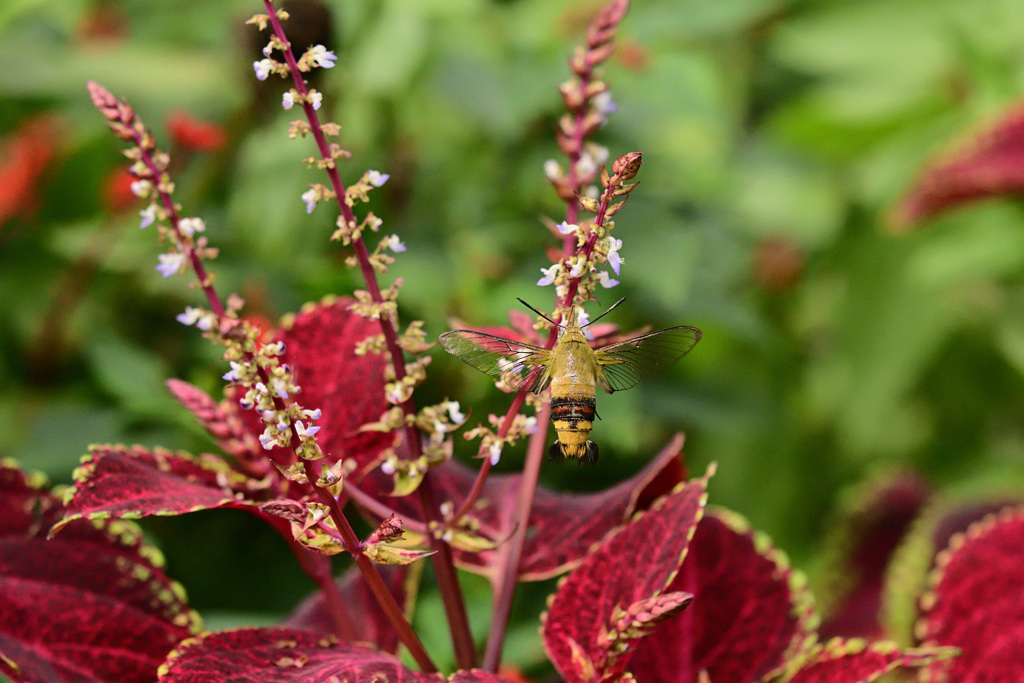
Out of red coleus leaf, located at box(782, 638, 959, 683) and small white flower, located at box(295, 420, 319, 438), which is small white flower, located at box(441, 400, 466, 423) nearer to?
small white flower, located at box(295, 420, 319, 438)

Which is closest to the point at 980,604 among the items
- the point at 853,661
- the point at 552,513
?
the point at 853,661

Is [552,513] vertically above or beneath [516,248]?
beneath

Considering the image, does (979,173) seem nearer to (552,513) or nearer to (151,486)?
(552,513)

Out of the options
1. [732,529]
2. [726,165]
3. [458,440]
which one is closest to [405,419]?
[732,529]

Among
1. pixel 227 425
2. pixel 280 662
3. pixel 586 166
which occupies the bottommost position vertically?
pixel 280 662

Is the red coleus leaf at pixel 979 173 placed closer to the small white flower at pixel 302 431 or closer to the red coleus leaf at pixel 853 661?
the red coleus leaf at pixel 853 661

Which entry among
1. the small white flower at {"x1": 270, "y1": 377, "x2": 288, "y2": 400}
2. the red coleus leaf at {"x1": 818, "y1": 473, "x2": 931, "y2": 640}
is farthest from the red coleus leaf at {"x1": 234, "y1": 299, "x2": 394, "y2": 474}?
the red coleus leaf at {"x1": 818, "y1": 473, "x2": 931, "y2": 640}
